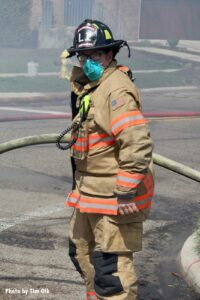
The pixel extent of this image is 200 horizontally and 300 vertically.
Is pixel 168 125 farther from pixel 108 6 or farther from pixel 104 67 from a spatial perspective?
pixel 108 6

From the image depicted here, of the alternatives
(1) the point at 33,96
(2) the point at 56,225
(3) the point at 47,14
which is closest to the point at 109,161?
(2) the point at 56,225

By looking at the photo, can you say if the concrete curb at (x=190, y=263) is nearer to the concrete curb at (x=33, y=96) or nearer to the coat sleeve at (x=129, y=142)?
the coat sleeve at (x=129, y=142)

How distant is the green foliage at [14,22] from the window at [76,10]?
2.36m

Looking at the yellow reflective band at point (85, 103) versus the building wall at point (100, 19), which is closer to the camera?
the yellow reflective band at point (85, 103)

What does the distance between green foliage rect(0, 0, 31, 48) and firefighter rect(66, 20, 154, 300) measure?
3124 cm

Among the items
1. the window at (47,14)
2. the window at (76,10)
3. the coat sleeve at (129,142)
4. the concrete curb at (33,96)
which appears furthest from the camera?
the window at (76,10)

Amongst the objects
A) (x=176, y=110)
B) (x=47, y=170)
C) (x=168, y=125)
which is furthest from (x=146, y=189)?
(x=176, y=110)

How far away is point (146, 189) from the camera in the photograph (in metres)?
4.41

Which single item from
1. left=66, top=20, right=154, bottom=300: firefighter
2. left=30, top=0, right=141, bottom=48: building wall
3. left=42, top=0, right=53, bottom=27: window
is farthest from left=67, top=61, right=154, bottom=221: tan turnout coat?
left=42, top=0, right=53, bottom=27: window

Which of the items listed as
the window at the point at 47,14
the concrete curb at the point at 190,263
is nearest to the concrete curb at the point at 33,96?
the concrete curb at the point at 190,263

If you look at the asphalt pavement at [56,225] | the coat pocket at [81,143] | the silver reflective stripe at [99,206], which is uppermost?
the coat pocket at [81,143]

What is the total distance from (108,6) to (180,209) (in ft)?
102

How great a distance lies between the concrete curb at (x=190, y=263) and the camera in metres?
5.45

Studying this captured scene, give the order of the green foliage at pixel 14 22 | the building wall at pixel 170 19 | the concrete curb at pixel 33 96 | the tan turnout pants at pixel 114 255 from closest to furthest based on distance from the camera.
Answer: the tan turnout pants at pixel 114 255
the concrete curb at pixel 33 96
the green foliage at pixel 14 22
the building wall at pixel 170 19
